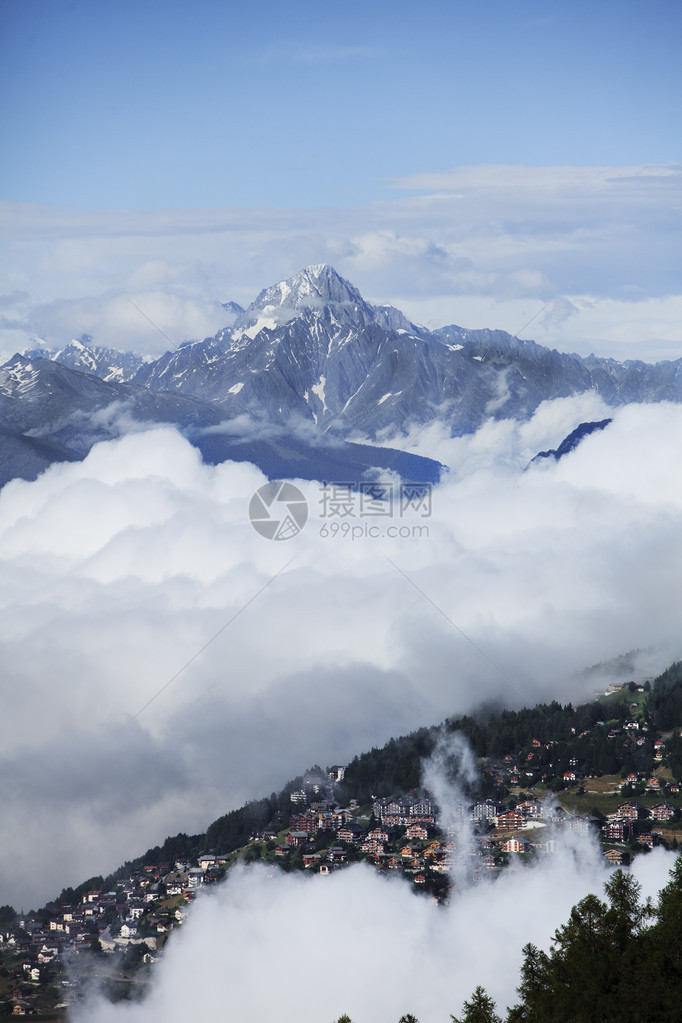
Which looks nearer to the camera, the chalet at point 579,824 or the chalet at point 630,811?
the chalet at point 579,824

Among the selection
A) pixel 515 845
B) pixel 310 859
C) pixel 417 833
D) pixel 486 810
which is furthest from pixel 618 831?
pixel 310 859

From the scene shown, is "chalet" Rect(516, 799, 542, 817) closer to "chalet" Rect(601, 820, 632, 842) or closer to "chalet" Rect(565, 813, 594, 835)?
"chalet" Rect(565, 813, 594, 835)

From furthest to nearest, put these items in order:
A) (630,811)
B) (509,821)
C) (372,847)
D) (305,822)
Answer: (305,822), (509,821), (372,847), (630,811)

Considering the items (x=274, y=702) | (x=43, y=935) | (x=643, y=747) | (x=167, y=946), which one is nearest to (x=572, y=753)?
(x=643, y=747)

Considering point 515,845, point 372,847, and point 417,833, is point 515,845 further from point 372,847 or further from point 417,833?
point 372,847

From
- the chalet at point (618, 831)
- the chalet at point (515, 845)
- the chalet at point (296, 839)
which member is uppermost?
the chalet at point (618, 831)

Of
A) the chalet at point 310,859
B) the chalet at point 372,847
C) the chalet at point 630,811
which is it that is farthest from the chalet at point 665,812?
the chalet at point 310,859

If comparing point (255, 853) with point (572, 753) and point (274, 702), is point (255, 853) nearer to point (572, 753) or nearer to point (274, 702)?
point (572, 753)

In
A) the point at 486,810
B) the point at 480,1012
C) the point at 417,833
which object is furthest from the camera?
the point at 486,810

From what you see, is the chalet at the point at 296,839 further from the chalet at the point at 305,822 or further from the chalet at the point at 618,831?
the chalet at the point at 618,831

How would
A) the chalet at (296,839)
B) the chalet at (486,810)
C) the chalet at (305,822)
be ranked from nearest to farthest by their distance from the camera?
the chalet at (486,810), the chalet at (296,839), the chalet at (305,822)

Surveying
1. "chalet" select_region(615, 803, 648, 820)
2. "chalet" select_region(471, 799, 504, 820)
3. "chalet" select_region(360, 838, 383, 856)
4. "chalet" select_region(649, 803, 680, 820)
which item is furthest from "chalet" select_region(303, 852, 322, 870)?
"chalet" select_region(649, 803, 680, 820)
